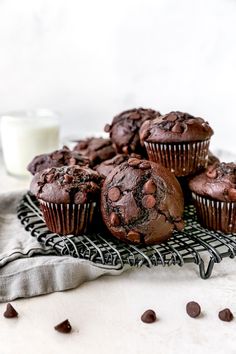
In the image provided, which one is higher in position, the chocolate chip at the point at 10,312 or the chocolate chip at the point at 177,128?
the chocolate chip at the point at 177,128

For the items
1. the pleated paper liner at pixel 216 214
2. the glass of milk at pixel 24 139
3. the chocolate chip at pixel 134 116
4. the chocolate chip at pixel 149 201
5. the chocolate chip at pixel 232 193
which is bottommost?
the glass of milk at pixel 24 139

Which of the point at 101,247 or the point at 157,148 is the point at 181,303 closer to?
the point at 101,247

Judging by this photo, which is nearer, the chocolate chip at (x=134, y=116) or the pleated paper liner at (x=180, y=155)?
the pleated paper liner at (x=180, y=155)

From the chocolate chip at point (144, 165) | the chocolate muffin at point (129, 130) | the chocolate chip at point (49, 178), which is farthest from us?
the chocolate muffin at point (129, 130)

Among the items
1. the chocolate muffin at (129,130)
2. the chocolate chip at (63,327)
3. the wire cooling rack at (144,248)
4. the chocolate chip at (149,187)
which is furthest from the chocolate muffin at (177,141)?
the chocolate chip at (63,327)

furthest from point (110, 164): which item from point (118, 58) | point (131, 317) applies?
point (118, 58)

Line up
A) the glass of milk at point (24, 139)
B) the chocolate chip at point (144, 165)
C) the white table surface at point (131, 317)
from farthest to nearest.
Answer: the glass of milk at point (24, 139), the chocolate chip at point (144, 165), the white table surface at point (131, 317)

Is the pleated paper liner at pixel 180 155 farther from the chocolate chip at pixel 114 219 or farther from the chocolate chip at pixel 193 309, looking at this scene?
the chocolate chip at pixel 193 309

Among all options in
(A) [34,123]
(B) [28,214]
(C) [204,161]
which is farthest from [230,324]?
(A) [34,123]
